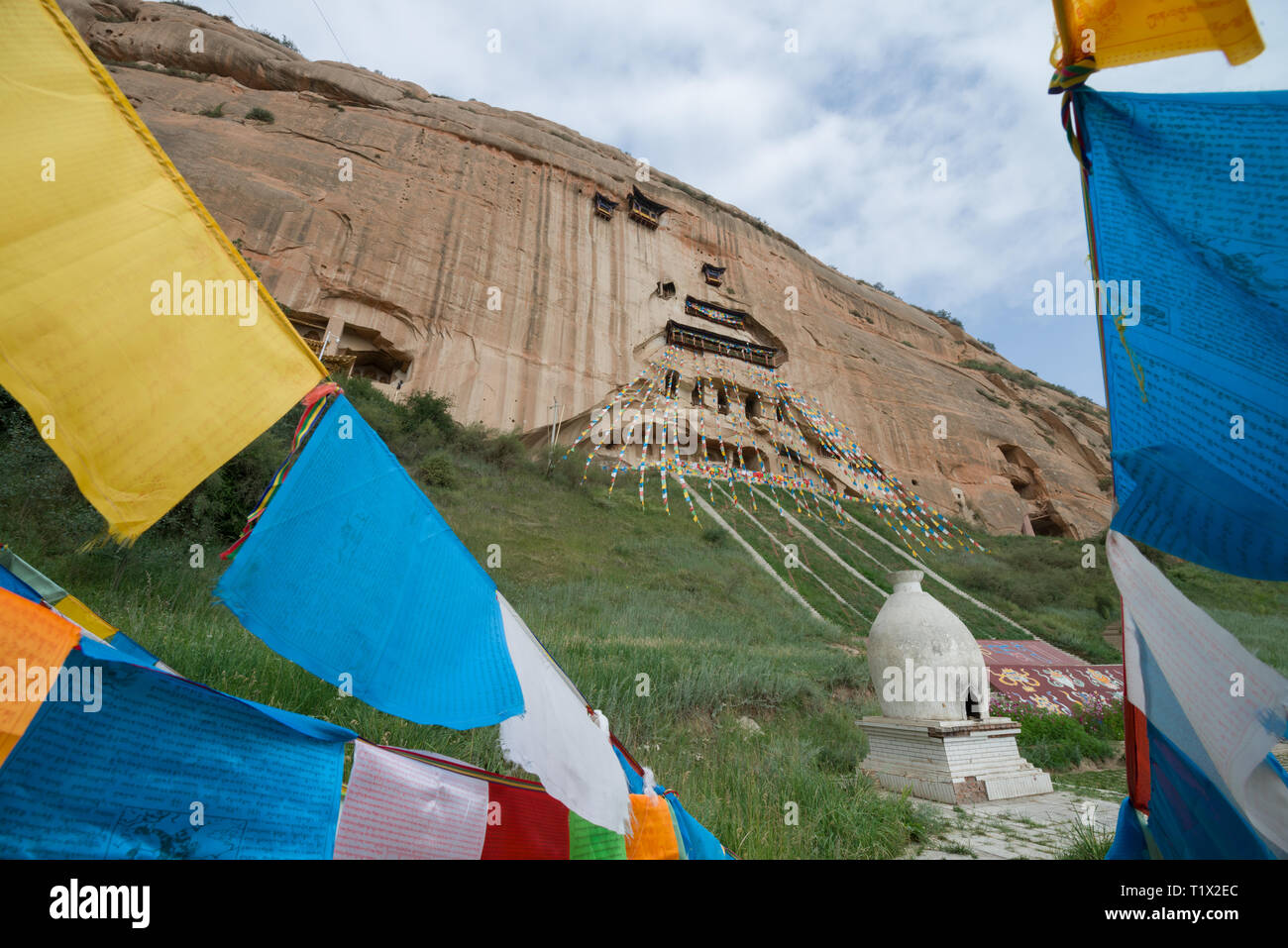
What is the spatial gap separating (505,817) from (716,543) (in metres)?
15.3

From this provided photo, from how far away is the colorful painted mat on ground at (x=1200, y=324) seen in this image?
161 centimetres

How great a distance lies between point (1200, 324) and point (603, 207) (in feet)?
88.1

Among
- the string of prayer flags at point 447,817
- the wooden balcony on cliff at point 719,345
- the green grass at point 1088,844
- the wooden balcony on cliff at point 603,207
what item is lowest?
the green grass at point 1088,844

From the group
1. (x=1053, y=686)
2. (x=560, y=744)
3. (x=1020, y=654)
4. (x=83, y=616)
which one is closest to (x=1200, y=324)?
(x=560, y=744)

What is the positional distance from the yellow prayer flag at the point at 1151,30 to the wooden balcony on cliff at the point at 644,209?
2715 centimetres

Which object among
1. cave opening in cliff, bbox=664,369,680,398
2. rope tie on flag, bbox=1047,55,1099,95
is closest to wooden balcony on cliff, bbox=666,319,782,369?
cave opening in cliff, bbox=664,369,680,398

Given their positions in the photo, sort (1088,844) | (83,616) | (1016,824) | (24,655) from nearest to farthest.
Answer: (24,655), (83,616), (1088,844), (1016,824)

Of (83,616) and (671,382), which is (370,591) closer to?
(83,616)

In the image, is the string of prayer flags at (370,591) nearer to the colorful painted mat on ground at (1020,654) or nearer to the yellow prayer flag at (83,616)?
the yellow prayer flag at (83,616)

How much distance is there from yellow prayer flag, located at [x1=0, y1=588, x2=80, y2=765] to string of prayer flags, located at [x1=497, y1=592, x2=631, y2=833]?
37.0 inches

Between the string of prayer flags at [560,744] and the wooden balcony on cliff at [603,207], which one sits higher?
the wooden balcony on cliff at [603,207]

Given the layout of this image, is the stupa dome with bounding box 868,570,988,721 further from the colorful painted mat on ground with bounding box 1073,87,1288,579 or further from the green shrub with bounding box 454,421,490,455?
the green shrub with bounding box 454,421,490,455

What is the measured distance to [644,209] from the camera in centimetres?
2788

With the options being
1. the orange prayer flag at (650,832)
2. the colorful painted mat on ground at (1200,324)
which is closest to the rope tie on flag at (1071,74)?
the colorful painted mat on ground at (1200,324)
